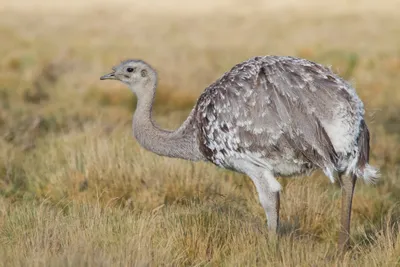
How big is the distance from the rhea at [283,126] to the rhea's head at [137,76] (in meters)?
0.66

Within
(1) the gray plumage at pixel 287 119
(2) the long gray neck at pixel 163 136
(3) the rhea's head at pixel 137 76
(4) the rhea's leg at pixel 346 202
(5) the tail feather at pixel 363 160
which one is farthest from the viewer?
(3) the rhea's head at pixel 137 76

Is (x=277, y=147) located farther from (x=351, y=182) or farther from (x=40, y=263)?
(x=40, y=263)

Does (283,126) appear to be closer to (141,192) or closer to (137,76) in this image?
(137,76)

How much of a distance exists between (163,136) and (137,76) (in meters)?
0.54

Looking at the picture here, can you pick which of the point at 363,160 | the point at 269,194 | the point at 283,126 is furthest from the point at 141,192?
the point at 363,160

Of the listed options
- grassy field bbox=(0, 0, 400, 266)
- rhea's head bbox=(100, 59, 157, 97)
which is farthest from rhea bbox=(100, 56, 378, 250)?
rhea's head bbox=(100, 59, 157, 97)

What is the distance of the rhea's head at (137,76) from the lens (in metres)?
6.41

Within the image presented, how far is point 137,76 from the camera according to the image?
6426 millimetres

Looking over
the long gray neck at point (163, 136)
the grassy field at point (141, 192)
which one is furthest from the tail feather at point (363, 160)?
the long gray neck at point (163, 136)

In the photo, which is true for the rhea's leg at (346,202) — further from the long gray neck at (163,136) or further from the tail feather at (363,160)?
the long gray neck at (163,136)

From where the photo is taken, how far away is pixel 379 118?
12141mm

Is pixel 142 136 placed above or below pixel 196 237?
above

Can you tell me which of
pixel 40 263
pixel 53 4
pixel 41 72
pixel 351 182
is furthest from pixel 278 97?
pixel 53 4

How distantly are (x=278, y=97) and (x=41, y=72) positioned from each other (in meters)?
10.6
